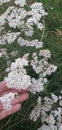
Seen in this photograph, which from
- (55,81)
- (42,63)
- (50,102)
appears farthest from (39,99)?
(55,81)

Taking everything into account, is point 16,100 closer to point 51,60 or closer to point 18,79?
point 18,79

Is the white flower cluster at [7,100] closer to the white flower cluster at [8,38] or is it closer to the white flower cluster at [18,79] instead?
the white flower cluster at [18,79]

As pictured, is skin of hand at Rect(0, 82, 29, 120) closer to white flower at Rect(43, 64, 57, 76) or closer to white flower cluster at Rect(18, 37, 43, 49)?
white flower at Rect(43, 64, 57, 76)

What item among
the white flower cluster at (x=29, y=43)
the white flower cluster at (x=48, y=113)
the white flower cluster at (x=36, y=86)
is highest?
the white flower cluster at (x=29, y=43)

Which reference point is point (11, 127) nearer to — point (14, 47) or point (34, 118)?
point (34, 118)

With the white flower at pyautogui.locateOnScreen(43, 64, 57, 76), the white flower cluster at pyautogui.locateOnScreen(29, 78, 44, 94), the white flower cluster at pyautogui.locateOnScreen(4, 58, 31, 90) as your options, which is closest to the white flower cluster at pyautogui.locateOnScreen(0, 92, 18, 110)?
the white flower cluster at pyautogui.locateOnScreen(4, 58, 31, 90)

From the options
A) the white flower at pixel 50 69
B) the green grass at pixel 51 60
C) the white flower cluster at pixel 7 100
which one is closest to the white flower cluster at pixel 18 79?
the white flower cluster at pixel 7 100
